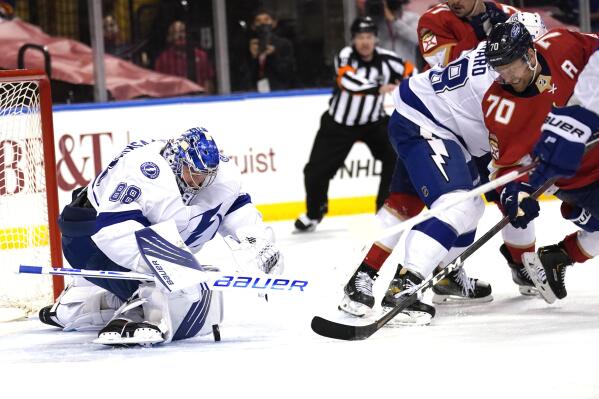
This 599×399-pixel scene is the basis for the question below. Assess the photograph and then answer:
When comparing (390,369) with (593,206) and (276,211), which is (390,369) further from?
(276,211)

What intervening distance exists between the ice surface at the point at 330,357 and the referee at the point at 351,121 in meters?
2.14

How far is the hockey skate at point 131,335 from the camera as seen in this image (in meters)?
3.51

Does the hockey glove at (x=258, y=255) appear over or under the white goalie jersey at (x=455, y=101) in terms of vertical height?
under

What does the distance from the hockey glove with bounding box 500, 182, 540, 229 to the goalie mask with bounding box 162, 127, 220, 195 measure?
0.85 meters

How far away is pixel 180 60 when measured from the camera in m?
7.47

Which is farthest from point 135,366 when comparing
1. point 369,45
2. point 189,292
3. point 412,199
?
point 369,45

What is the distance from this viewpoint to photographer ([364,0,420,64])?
768 centimetres

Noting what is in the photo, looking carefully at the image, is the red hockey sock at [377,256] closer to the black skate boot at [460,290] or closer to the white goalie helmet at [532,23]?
the black skate boot at [460,290]

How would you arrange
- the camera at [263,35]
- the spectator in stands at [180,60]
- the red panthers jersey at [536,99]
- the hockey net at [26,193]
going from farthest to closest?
the camera at [263,35]
the spectator in stands at [180,60]
the hockey net at [26,193]
the red panthers jersey at [536,99]

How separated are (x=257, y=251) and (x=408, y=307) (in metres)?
0.52

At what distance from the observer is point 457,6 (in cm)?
425

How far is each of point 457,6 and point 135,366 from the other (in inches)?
68.8

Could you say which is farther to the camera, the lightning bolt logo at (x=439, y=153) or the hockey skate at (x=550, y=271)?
the hockey skate at (x=550, y=271)

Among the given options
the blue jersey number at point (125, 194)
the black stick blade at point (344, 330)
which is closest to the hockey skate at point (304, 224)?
the black stick blade at point (344, 330)
